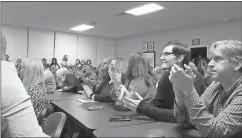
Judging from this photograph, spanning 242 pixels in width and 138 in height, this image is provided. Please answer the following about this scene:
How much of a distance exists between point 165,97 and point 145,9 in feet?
13.1

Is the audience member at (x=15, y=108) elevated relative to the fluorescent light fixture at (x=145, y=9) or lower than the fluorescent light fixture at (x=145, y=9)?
lower

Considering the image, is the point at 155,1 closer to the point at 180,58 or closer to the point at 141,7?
the point at 141,7

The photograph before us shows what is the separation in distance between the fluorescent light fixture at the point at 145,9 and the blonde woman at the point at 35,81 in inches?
134

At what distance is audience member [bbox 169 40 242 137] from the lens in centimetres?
101

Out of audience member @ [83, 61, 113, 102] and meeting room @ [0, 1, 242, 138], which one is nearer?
meeting room @ [0, 1, 242, 138]

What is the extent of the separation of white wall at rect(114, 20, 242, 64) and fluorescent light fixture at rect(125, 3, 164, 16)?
1.22 metres

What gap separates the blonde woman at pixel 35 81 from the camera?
7.28 feet

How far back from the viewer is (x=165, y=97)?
1749 mm

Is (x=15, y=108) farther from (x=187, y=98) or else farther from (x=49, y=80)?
(x=49, y=80)

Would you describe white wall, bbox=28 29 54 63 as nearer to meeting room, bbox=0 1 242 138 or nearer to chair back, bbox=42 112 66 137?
meeting room, bbox=0 1 242 138

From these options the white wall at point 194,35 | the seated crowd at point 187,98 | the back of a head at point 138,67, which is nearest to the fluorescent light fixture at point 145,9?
the white wall at point 194,35

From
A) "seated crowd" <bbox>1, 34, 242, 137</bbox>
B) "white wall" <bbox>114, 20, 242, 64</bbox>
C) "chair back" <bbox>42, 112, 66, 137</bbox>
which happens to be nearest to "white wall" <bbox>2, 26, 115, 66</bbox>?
"white wall" <bbox>114, 20, 242, 64</bbox>

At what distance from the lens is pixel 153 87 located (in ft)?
7.16

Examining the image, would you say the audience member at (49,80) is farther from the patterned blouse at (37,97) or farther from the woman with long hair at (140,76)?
the woman with long hair at (140,76)
